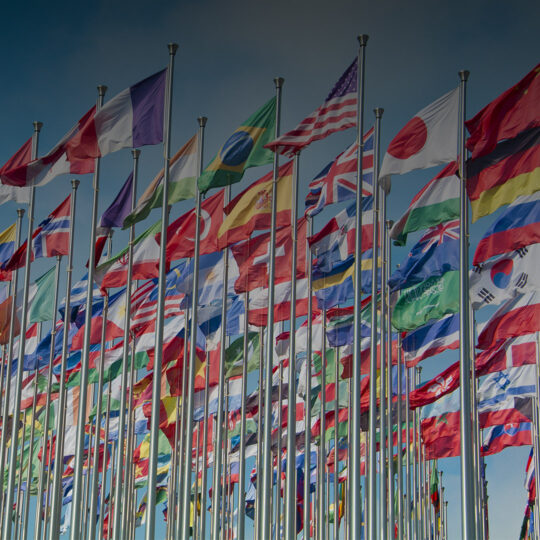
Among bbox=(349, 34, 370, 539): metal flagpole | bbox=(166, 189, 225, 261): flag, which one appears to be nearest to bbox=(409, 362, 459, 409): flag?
bbox=(349, 34, 370, 539): metal flagpole

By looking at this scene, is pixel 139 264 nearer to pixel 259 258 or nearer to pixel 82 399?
pixel 259 258

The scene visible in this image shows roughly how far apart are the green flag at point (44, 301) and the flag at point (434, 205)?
1095cm

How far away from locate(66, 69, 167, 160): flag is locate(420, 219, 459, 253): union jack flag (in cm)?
683

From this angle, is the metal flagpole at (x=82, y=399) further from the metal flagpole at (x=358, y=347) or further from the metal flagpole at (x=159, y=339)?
the metal flagpole at (x=358, y=347)

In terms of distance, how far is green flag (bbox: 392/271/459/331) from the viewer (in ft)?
73.1

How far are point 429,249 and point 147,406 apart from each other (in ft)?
54.8

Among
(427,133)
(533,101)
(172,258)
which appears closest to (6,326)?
(172,258)

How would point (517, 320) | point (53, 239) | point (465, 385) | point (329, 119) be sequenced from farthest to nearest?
point (53, 239)
point (517, 320)
point (329, 119)
point (465, 385)

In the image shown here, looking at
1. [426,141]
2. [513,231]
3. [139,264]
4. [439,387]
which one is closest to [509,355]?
[439,387]

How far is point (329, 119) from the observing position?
19.9m

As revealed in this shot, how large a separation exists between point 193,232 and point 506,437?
18.4 meters

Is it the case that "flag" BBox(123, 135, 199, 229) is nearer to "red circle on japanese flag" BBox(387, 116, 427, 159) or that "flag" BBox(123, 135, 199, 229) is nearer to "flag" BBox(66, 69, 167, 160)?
"flag" BBox(66, 69, 167, 160)

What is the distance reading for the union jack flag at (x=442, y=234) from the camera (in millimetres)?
22250

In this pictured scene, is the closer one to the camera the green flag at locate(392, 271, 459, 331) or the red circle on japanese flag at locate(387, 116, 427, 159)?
the red circle on japanese flag at locate(387, 116, 427, 159)
